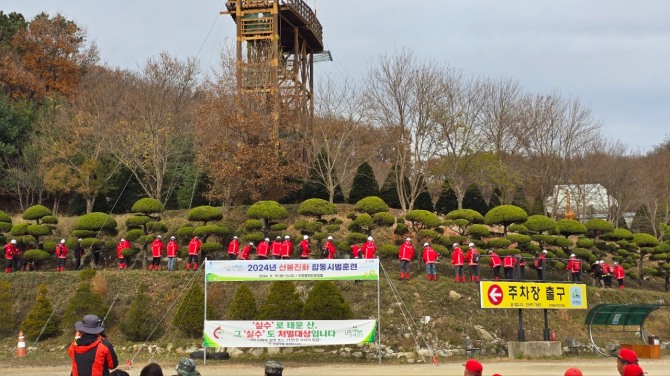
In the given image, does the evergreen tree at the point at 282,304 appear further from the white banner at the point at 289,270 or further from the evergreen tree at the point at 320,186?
the evergreen tree at the point at 320,186

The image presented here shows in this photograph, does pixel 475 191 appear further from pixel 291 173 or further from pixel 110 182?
pixel 110 182

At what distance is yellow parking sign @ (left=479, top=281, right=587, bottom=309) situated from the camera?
18.7m

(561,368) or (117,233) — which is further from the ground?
(117,233)

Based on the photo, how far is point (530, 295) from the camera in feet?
62.6

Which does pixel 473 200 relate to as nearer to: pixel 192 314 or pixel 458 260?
pixel 458 260

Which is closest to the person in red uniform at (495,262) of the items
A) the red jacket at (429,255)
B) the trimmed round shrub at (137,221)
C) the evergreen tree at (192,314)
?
the red jacket at (429,255)

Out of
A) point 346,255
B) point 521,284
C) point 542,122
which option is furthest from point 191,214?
point 542,122

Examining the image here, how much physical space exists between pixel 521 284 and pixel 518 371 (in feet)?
10.4

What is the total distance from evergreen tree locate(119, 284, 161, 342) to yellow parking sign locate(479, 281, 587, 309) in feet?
31.3

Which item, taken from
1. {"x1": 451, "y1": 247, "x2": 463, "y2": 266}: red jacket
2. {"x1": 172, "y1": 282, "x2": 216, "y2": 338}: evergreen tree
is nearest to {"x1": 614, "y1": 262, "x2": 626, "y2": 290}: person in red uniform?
{"x1": 451, "y1": 247, "x2": 463, "y2": 266}: red jacket

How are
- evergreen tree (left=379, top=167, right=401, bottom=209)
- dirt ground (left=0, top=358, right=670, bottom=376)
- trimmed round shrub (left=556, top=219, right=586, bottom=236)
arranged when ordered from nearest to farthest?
dirt ground (left=0, top=358, right=670, bottom=376), trimmed round shrub (left=556, top=219, right=586, bottom=236), evergreen tree (left=379, top=167, right=401, bottom=209)

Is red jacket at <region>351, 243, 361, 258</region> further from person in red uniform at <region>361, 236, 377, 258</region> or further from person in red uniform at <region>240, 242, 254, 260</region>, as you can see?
person in red uniform at <region>240, 242, 254, 260</region>

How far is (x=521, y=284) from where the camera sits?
19.0m

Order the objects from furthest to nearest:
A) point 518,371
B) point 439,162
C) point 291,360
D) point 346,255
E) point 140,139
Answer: point 439,162 → point 140,139 → point 346,255 → point 291,360 → point 518,371
